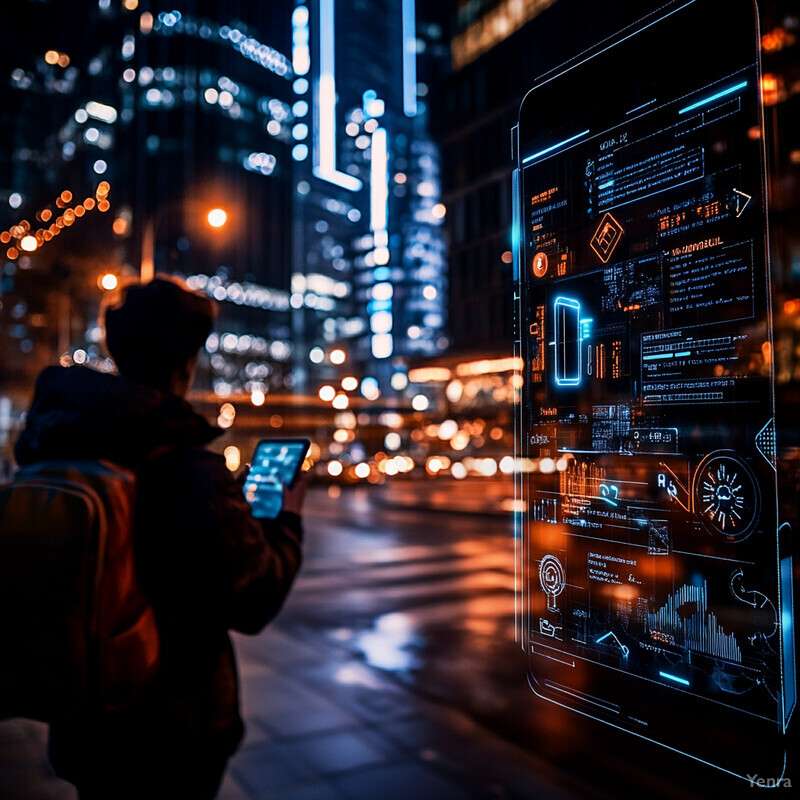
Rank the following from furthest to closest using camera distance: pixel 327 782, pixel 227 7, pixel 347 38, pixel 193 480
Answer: pixel 227 7 → pixel 347 38 → pixel 327 782 → pixel 193 480

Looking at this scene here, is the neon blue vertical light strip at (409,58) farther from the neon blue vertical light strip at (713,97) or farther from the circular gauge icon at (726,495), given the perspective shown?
the circular gauge icon at (726,495)

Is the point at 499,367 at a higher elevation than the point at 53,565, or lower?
higher

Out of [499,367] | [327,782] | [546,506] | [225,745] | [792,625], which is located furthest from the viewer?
[499,367]

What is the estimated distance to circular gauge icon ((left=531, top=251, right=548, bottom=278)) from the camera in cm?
209

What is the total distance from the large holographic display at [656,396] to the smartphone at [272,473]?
0.74 m

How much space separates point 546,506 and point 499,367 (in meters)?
44.7

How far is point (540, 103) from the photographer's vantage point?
215 cm

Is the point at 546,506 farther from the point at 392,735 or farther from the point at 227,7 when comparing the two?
the point at 227,7

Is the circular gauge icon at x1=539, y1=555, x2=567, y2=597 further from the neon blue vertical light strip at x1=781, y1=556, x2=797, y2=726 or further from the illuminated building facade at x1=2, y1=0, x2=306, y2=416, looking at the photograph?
the illuminated building facade at x1=2, y1=0, x2=306, y2=416

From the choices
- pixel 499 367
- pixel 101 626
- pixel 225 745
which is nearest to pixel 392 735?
pixel 225 745

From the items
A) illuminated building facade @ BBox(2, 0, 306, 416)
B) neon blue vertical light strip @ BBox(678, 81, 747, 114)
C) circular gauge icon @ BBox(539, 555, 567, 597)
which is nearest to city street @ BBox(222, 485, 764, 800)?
circular gauge icon @ BBox(539, 555, 567, 597)

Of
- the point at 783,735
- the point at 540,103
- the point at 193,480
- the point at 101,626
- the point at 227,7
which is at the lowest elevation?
the point at 783,735

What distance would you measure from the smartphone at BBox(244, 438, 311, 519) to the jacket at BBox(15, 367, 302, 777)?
22 cm

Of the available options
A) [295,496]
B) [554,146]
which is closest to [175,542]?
[295,496]
